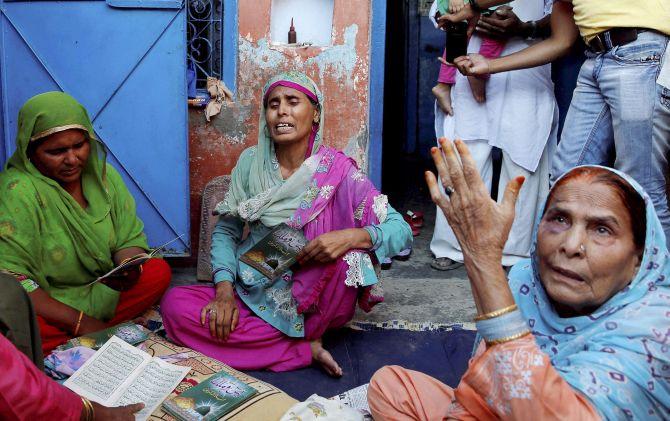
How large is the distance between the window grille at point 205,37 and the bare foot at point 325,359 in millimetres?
1917

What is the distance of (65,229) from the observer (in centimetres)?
352

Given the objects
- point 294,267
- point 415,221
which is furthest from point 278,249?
point 415,221

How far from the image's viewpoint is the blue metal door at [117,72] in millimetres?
4195

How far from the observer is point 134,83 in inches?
169

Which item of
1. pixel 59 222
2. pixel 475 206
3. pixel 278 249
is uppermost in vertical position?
pixel 475 206

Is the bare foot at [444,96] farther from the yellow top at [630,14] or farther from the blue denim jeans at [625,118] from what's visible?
the yellow top at [630,14]

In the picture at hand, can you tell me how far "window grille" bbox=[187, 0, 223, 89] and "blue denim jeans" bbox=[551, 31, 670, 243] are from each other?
2.07 m

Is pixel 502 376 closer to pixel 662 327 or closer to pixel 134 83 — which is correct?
pixel 662 327

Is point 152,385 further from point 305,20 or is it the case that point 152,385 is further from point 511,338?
point 305,20

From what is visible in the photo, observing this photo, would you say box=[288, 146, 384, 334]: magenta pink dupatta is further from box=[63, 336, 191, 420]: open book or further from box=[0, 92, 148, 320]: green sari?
box=[0, 92, 148, 320]: green sari

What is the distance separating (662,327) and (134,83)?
3262 millimetres

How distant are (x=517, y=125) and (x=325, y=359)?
191 cm

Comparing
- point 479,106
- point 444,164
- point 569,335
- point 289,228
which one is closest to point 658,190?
point 479,106

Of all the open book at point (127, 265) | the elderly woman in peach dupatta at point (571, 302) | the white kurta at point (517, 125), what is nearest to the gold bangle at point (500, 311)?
the elderly woman in peach dupatta at point (571, 302)
